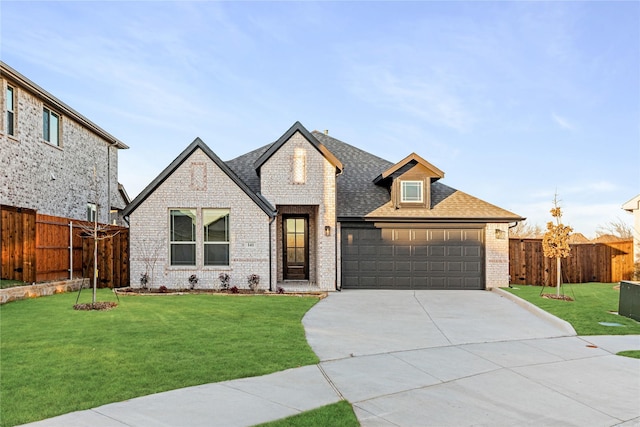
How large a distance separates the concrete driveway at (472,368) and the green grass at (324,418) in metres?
0.15

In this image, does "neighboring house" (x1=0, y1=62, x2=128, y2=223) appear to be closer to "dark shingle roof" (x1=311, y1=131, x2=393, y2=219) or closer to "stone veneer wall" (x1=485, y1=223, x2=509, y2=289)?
"dark shingle roof" (x1=311, y1=131, x2=393, y2=219)

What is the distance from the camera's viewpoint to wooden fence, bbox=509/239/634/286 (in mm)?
18281

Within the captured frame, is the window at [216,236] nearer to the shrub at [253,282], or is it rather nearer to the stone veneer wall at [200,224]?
the stone veneer wall at [200,224]

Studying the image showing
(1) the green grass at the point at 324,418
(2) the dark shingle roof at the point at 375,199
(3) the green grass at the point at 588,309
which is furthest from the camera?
(2) the dark shingle roof at the point at 375,199

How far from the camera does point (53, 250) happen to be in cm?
1376

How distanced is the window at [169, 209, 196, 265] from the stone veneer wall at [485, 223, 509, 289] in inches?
440

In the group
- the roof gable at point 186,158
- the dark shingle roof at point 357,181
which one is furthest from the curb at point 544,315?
the roof gable at point 186,158

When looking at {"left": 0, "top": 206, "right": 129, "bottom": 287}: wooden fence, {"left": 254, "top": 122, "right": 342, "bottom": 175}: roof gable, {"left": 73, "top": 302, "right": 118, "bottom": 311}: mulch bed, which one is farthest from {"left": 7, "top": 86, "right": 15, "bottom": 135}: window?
{"left": 254, "top": 122, "right": 342, "bottom": 175}: roof gable

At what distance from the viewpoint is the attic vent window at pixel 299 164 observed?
1570 cm

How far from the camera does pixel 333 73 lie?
1672cm

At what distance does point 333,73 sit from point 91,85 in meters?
9.00

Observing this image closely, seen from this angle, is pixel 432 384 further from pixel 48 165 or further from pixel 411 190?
pixel 48 165

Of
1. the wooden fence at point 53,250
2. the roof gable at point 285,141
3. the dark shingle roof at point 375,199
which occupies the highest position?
the roof gable at point 285,141

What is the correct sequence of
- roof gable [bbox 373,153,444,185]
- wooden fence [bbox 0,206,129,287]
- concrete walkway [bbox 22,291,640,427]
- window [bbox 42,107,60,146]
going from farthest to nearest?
1. window [bbox 42,107,60,146]
2. roof gable [bbox 373,153,444,185]
3. wooden fence [bbox 0,206,129,287]
4. concrete walkway [bbox 22,291,640,427]
